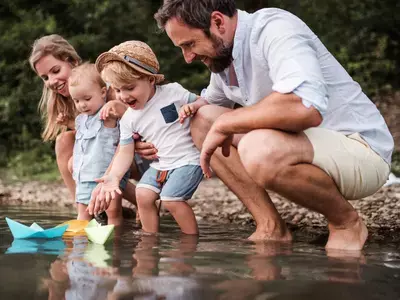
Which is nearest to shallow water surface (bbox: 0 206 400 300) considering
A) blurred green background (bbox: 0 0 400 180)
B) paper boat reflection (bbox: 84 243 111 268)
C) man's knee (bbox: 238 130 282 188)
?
paper boat reflection (bbox: 84 243 111 268)

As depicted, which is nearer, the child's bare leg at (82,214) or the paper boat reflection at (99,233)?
the paper boat reflection at (99,233)

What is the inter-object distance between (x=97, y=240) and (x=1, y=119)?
26.6 ft

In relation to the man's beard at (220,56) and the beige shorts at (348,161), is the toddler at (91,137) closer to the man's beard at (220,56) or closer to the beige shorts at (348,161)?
the man's beard at (220,56)

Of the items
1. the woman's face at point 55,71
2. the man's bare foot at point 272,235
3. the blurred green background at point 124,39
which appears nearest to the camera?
the man's bare foot at point 272,235

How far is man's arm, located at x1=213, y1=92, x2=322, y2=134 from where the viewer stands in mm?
3000

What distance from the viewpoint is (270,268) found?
8.63 ft

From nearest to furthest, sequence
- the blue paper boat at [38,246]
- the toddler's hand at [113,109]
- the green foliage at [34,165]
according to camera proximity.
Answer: the blue paper boat at [38,246], the toddler's hand at [113,109], the green foliage at [34,165]

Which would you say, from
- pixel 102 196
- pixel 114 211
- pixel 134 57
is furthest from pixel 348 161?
pixel 114 211

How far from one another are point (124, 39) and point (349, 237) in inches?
343

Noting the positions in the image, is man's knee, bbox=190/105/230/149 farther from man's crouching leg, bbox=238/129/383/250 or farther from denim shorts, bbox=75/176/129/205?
denim shorts, bbox=75/176/129/205

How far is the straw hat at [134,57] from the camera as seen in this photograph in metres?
3.96

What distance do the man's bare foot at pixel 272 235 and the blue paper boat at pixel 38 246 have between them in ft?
3.34

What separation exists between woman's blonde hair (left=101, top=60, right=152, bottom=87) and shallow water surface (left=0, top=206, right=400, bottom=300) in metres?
0.89

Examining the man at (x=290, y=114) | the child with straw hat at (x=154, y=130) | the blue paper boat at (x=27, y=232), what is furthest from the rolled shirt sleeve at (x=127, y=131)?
the blue paper boat at (x=27, y=232)
